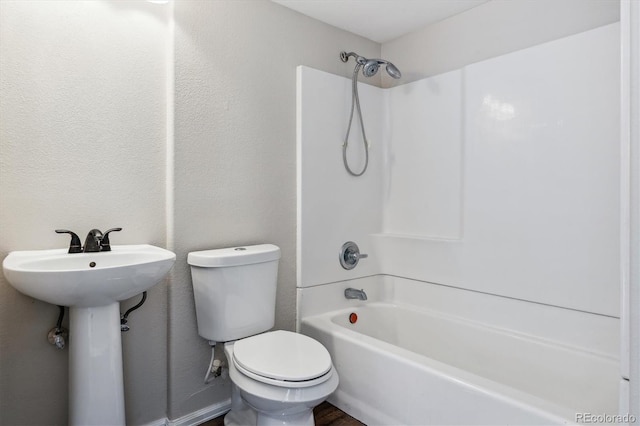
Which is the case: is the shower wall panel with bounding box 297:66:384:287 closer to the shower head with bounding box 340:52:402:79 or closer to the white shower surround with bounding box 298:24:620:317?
the white shower surround with bounding box 298:24:620:317

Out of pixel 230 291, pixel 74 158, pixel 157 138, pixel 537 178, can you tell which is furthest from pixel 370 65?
pixel 74 158

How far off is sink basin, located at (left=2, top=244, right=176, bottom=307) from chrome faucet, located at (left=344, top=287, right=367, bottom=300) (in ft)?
3.96

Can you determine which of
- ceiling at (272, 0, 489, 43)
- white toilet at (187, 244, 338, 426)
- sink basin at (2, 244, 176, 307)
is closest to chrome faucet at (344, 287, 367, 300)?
white toilet at (187, 244, 338, 426)

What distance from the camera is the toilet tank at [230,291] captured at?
187 cm

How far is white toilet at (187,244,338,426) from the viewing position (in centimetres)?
154

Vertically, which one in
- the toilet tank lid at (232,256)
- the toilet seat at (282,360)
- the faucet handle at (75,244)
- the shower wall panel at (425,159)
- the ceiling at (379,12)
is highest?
the ceiling at (379,12)

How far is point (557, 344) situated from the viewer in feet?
6.23

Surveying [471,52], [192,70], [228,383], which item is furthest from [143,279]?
[471,52]

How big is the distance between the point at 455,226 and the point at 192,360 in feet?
5.27

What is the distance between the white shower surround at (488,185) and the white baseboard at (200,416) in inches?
25.4

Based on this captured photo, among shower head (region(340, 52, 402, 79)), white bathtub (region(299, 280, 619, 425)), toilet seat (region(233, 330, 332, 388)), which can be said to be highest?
shower head (region(340, 52, 402, 79))

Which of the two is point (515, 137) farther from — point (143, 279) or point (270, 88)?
point (143, 279)

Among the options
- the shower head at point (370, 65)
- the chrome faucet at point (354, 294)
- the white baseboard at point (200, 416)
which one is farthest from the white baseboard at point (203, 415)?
the shower head at point (370, 65)

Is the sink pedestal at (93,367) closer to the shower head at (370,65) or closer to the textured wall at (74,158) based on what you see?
the textured wall at (74,158)
